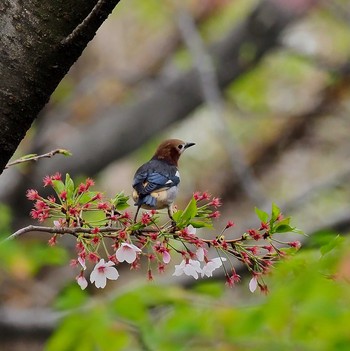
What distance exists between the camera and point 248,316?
10.1 ft

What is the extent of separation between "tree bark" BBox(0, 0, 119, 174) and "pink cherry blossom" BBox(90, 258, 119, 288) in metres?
0.39

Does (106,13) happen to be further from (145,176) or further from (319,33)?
Result: (319,33)

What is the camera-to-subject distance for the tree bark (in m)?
2.16

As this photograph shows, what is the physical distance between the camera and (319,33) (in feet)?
41.6

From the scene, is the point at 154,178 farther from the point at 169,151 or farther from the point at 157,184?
the point at 169,151

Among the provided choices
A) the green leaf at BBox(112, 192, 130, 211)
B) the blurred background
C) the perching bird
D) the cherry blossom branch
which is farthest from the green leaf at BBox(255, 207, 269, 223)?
the blurred background

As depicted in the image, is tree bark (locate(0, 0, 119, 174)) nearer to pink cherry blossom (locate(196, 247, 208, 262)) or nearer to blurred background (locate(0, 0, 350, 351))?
pink cherry blossom (locate(196, 247, 208, 262))

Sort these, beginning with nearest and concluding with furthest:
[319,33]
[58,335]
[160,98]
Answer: [58,335] < [160,98] < [319,33]

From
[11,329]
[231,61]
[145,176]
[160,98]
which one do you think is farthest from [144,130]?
[145,176]

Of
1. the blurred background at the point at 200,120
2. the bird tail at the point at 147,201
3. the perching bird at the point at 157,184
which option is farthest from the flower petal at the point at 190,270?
the blurred background at the point at 200,120

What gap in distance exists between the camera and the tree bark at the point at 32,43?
216 centimetres

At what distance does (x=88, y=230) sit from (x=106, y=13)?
1.78ft

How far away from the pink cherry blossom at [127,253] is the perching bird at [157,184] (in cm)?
22

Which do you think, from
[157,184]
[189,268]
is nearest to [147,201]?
[157,184]
